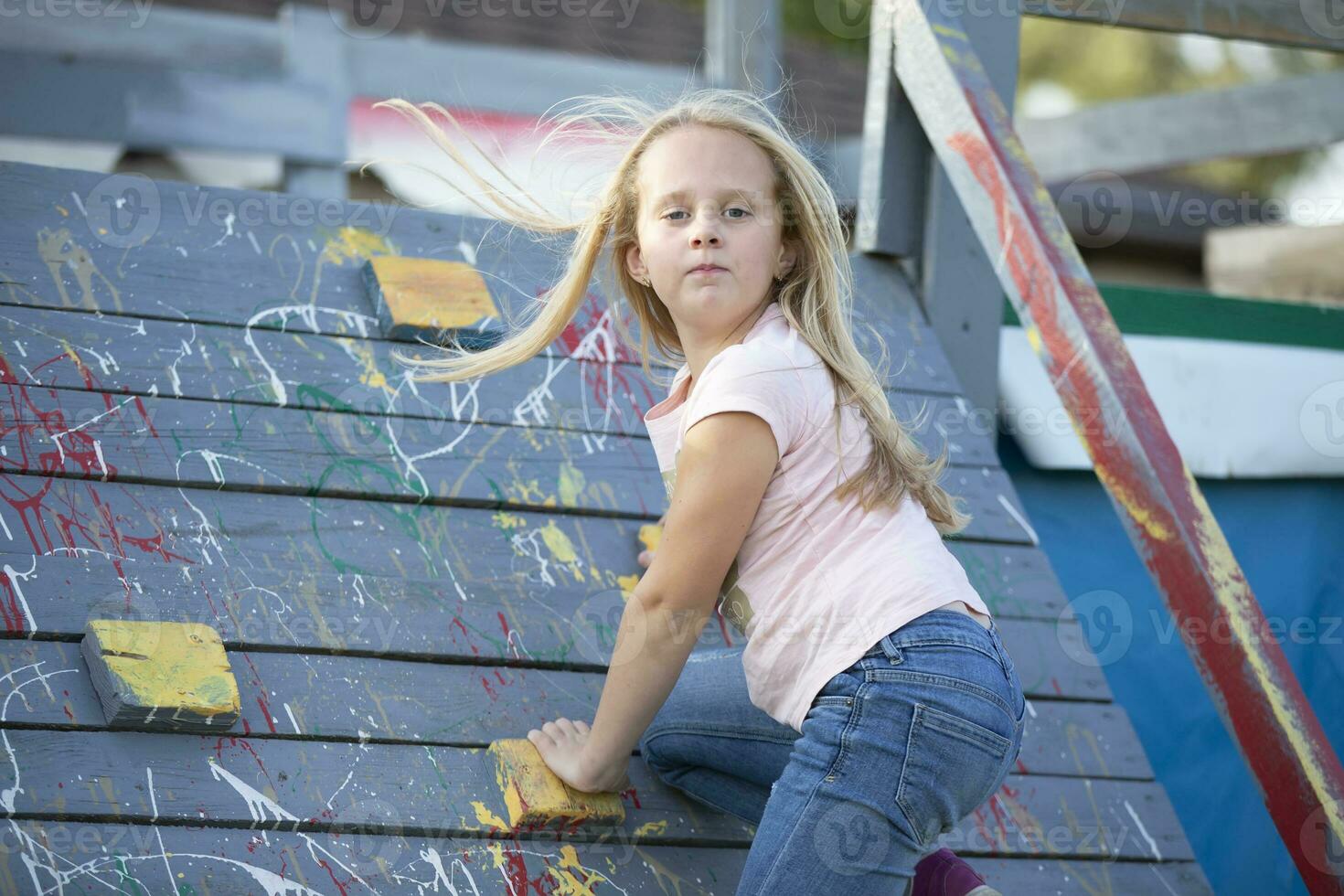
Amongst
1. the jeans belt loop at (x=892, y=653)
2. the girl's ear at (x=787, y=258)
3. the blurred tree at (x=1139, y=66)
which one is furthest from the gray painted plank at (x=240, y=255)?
the blurred tree at (x=1139, y=66)

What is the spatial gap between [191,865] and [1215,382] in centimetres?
296

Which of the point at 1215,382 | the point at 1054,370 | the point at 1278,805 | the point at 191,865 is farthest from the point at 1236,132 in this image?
the point at 191,865

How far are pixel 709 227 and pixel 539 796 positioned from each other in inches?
33.6

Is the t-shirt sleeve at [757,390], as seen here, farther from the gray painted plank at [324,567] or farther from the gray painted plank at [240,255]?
the gray painted plank at [240,255]

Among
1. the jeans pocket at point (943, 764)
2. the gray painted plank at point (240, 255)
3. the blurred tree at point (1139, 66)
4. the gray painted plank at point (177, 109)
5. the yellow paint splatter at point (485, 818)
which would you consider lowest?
the yellow paint splatter at point (485, 818)

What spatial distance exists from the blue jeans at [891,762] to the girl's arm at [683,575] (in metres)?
0.21

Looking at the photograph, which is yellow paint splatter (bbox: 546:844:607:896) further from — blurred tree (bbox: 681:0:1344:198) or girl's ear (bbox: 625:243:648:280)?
blurred tree (bbox: 681:0:1344:198)

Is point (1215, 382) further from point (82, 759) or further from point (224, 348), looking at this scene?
point (82, 759)

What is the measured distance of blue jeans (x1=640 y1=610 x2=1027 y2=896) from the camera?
5.45 ft

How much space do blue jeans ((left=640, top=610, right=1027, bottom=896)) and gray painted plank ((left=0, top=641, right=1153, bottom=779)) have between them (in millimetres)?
473

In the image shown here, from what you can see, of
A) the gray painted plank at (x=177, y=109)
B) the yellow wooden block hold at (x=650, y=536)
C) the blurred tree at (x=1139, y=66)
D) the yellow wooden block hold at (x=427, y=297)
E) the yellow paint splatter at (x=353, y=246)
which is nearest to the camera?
the yellow wooden block hold at (x=650, y=536)

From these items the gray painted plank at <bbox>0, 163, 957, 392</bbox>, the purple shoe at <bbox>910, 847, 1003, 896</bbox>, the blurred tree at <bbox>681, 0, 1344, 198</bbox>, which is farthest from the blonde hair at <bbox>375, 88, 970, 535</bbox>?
the blurred tree at <bbox>681, 0, 1344, 198</bbox>

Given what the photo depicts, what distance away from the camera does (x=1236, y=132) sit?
529 cm

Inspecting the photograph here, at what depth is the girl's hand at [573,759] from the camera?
189cm
